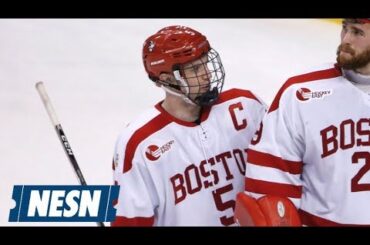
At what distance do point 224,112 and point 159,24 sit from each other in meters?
0.84

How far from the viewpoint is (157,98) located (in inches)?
108

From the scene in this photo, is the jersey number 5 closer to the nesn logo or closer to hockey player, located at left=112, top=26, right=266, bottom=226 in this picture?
hockey player, located at left=112, top=26, right=266, bottom=226

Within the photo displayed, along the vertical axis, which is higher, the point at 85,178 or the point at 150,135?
the point at 150,135

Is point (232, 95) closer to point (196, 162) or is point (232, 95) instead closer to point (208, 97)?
point (208, 97)

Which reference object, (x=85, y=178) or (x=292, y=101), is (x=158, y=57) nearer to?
(x=292, y=101)

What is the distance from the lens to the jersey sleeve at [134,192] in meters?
1.96

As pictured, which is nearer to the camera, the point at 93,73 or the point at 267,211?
the point at 267,211

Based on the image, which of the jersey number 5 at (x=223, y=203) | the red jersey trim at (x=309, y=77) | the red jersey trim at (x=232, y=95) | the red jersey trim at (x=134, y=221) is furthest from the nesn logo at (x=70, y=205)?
the red jersey trim at (x=309, y=77)

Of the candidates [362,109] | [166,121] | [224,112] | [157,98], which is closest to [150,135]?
[166,121]

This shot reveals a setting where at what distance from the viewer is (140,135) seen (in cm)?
197

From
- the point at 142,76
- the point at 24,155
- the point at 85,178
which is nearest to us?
the point at 85,178

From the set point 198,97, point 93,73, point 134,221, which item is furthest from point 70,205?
point 93,73

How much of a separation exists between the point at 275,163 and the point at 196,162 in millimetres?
230

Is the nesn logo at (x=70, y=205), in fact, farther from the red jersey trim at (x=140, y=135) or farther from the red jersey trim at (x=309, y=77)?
the red jersey trim at (x=309, y=77)
